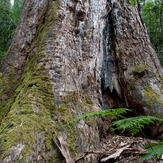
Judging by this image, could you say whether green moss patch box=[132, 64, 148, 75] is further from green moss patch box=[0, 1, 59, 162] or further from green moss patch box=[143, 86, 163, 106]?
green moss patch box=[0, 1, 59, 162]

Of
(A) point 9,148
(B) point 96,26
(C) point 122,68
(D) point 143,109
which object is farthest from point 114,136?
(B) point 96,26

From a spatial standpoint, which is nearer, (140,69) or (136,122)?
(136,122)

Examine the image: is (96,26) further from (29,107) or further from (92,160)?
(92,160)

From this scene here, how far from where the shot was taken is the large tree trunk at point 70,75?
4.23 feet

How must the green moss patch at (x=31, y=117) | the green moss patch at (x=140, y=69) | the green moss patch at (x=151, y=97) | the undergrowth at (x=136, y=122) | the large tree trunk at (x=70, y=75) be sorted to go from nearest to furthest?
the undergrowth at (x=136, y=122)
the green moss patch at (x=31, y=117)
the large tree trunk at (x=70, y=75)
the green moss patch at (x=151, y=97)
the green moss patch at (x=140, y=69)

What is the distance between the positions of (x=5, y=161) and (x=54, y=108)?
2.12 feet

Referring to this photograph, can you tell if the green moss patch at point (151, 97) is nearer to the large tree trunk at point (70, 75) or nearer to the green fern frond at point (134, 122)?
the large tree trunk at point (70, 75)

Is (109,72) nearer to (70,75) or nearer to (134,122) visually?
(70,75)

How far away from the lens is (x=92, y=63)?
2.33 meters

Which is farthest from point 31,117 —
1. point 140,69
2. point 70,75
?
point 140,69

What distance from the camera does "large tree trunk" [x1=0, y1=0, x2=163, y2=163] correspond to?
50.7 inches

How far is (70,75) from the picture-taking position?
6.11 feet

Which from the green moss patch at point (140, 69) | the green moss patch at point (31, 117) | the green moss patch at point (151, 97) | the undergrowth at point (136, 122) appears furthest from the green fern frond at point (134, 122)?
the green moss patch at point (140, 69)

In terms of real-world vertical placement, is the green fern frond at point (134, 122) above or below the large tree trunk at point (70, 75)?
below
